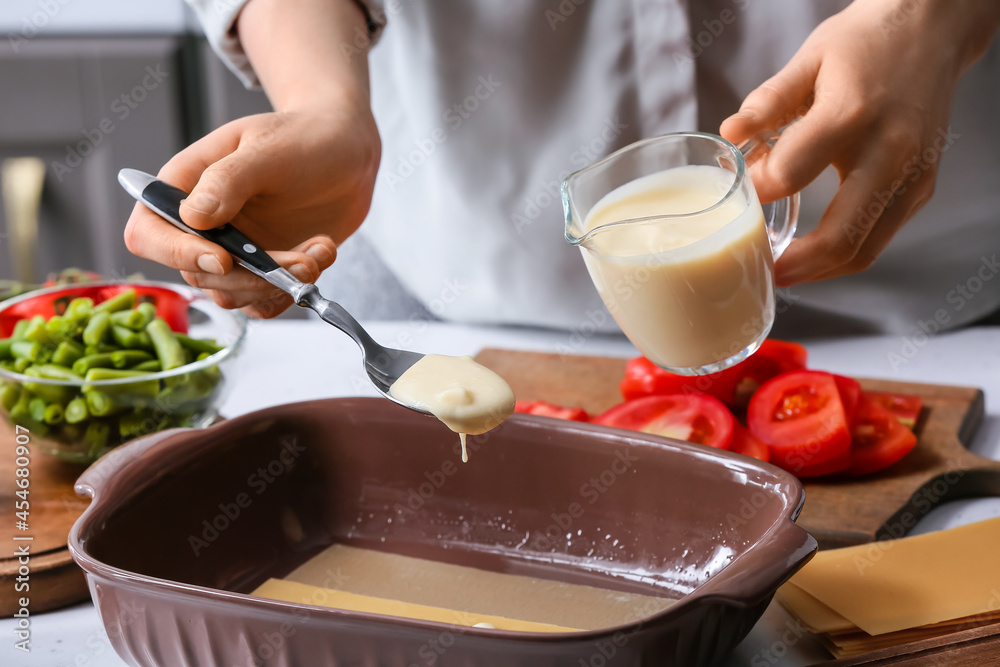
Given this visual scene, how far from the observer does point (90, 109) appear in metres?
2.48

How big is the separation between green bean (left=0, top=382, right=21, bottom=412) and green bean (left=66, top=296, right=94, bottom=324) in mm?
112

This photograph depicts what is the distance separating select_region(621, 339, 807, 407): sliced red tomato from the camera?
1.08 m

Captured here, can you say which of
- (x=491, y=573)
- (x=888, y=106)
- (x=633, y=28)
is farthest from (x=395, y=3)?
(x=491, y=573)

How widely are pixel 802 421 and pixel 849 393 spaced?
9cm

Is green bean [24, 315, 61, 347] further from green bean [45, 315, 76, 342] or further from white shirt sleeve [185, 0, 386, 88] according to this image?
white shirt sleeve [185, 0, 386, 88]

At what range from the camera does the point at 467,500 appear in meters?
0.89

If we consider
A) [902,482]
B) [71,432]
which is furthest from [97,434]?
[902,482]

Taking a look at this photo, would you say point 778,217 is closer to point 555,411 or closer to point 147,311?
point 555,411

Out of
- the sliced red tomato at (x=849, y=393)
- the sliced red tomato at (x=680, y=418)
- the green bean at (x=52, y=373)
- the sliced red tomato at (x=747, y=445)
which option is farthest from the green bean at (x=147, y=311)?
the sliced red tomato at (x=849, y=393)

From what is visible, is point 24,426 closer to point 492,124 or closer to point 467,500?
point 467,500

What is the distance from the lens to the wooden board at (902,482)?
24.9 inches

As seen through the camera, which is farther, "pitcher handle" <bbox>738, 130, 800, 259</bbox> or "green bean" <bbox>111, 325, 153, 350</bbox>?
"green bean" <bbox>111, 325, 153, 350</bbox>

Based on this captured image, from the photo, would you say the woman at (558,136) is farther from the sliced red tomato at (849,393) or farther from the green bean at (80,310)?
the green bean at (80,310)

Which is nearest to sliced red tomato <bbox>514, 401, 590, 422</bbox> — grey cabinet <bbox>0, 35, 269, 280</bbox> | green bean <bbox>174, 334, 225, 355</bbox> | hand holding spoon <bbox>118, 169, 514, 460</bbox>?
hand holding spoon <bbox>118, 169, 514, 460</bbox>
